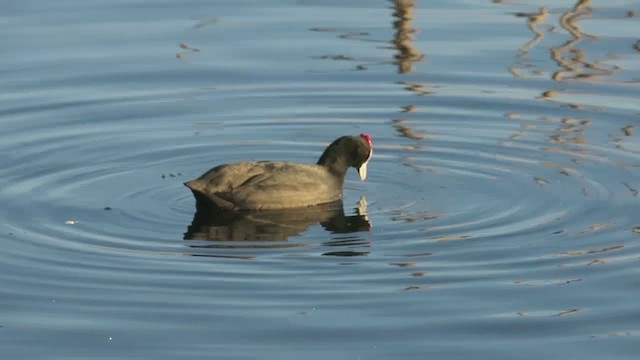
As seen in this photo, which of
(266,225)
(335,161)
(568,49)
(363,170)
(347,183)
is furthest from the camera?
(568,49)

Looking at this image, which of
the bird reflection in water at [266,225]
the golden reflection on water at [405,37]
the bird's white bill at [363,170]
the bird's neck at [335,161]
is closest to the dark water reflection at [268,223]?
the bird reflection in water at [266,225]

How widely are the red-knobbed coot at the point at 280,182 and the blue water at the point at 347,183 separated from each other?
0.66 feet

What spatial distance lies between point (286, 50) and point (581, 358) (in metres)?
8.45

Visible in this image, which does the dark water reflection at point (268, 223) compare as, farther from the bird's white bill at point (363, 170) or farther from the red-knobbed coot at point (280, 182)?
the bird's white bill at point (363, 170)

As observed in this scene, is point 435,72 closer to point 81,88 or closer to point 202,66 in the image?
point 202,66

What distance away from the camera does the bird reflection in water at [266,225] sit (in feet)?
38.6

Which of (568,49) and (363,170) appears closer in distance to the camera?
(363,170)

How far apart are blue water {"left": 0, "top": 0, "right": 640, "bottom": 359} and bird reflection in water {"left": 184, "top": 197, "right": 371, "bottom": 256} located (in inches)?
1.5

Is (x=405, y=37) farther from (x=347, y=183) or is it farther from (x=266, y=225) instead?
(x=266, y=225)

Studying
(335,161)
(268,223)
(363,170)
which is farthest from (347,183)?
(268,223)

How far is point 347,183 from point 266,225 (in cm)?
157

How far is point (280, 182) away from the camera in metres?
12.7

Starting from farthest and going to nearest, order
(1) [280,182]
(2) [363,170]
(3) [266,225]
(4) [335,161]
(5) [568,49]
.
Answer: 1. (5) [568,49]
2. (2) [363,170]
3. (4) [335,161]
4. (1) [280,182]
5. (3) [266,225]

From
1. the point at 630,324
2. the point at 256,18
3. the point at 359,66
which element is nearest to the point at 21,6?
the point at 256,18
